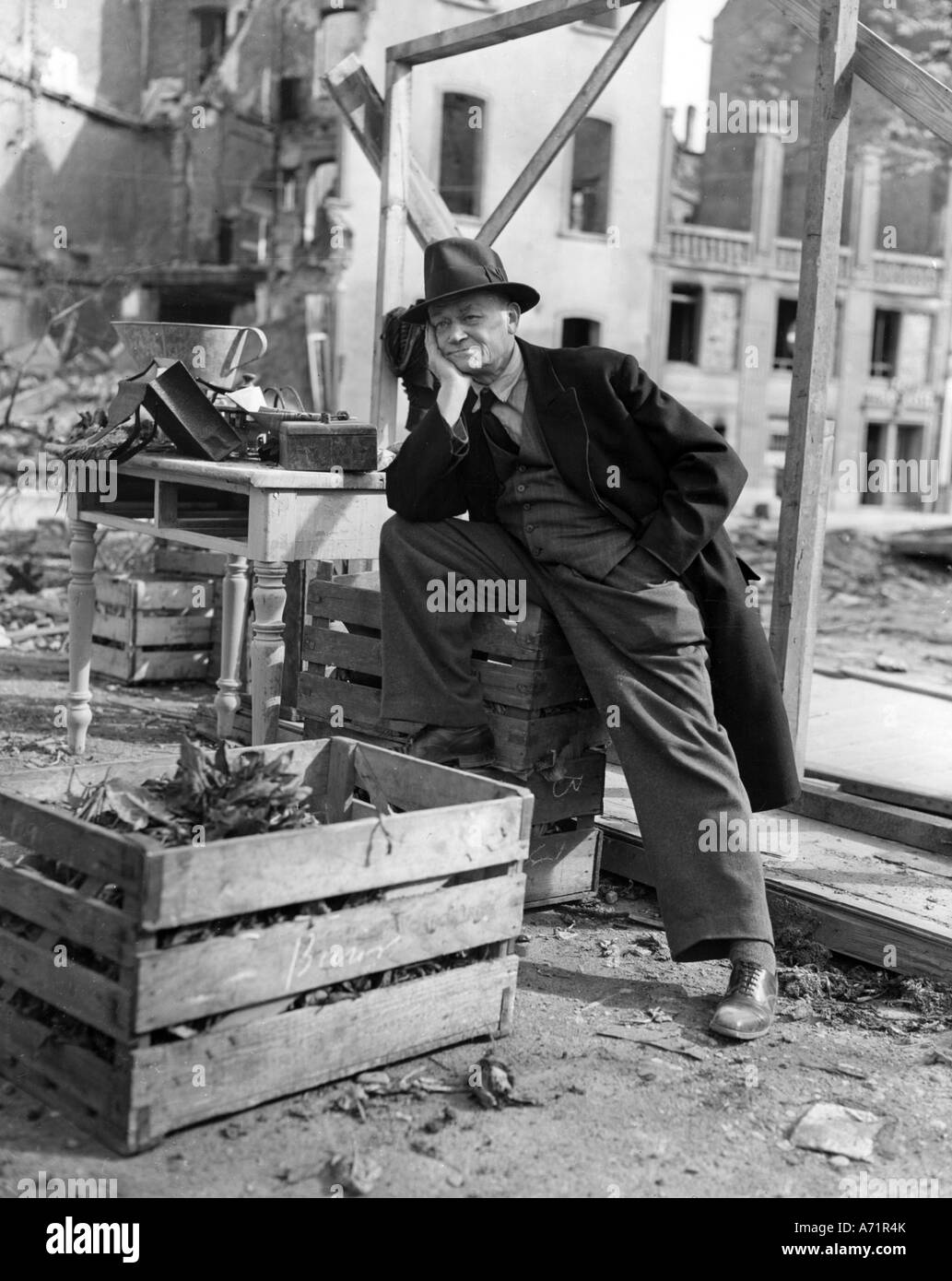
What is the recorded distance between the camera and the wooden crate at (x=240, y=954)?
2699 millimetres

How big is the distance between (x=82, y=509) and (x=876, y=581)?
38.9ft

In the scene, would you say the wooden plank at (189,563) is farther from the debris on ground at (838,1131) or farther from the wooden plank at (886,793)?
the debris on ground at (838,1131)

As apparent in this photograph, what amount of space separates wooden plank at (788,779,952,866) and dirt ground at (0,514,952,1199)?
797 mm

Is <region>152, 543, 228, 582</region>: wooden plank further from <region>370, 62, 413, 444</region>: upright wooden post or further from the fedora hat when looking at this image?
the fedora hat

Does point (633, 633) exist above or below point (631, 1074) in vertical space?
above

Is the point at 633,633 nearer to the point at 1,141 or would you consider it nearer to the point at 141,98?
the point at 1,141

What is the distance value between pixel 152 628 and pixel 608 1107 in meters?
4.83

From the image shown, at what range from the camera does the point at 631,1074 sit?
320 cm

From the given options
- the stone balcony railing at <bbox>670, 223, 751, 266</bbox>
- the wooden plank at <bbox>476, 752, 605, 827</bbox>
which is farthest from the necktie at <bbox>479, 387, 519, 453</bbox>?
the stone balcony railing at <bbox>670, 223, 751, 266</bbox>

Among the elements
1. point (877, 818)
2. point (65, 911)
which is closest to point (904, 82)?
point (877, 818)

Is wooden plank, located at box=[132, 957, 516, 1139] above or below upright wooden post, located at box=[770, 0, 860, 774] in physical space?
below

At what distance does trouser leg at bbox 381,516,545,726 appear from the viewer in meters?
4.01

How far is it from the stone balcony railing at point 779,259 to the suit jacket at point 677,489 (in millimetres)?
24887
